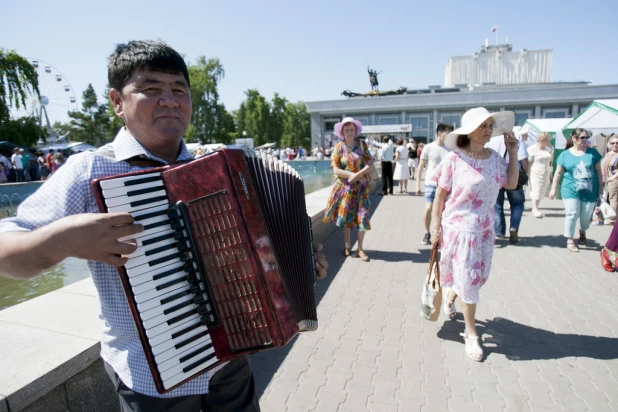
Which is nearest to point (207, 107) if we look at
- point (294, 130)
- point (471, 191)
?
point (294, 130)

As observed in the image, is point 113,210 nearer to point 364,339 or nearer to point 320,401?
point 320,401

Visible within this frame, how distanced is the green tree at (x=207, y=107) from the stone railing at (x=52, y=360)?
5546 cm

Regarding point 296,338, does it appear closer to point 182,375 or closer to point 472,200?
point 472,200

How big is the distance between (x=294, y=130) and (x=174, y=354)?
224ft

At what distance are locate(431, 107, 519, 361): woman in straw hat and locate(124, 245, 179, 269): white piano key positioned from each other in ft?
8.71

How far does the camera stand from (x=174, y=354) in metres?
1.28

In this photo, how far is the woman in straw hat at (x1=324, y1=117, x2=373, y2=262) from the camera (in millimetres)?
5555

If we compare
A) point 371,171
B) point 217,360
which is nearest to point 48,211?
point 217,360

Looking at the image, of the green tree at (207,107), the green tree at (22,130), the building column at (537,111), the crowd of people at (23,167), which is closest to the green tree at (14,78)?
the green tree at (22,130)

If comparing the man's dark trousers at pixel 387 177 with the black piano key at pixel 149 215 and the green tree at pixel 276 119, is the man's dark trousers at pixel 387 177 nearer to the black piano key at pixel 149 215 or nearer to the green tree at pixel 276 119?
the black piano key at pixel 149 215

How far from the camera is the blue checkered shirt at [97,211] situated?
4.22 ft

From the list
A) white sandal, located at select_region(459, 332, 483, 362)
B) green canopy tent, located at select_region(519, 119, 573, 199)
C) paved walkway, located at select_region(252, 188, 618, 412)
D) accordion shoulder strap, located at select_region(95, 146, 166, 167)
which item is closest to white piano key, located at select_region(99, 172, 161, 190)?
accordion shoulder strap, located at select_region(95, 146, 166, 167)

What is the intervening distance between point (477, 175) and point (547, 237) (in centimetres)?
514

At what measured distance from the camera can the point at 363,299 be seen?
456 centimetres
